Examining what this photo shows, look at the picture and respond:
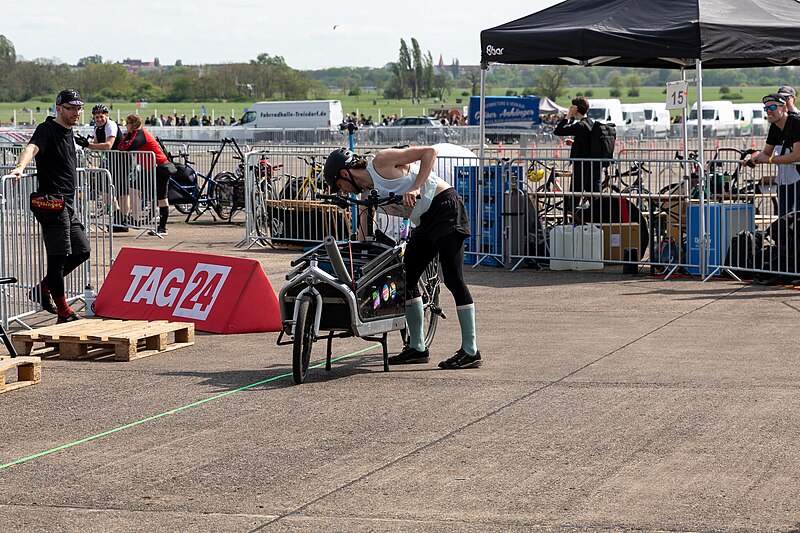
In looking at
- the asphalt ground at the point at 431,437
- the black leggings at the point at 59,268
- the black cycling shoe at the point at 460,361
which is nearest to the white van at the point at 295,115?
the black leggings at the point at 59,268

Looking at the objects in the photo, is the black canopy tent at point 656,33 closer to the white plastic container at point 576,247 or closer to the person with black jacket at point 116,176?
the white plastic container at point 576,247

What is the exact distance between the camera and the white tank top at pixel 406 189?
347 inches

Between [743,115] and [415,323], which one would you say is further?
[743,115]

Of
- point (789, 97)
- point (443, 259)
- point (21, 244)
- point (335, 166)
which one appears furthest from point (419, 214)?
point (789, 97)

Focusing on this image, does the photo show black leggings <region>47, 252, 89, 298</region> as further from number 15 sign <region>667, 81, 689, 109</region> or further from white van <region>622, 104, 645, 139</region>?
white van <region>622, 104, 645, 139</region>

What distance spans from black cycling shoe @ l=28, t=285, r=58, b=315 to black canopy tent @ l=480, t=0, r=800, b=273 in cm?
651

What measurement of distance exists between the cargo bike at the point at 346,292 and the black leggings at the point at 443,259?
69 millimetres

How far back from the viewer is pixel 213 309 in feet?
36.6

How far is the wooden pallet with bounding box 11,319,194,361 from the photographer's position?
9.78 m

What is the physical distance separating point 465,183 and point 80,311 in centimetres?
560

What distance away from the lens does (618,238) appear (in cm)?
1497

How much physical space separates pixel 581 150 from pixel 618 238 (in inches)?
63.6

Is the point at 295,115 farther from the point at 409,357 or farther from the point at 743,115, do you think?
the point at 409,357

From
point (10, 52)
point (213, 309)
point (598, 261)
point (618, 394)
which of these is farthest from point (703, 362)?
point (10, 52)
